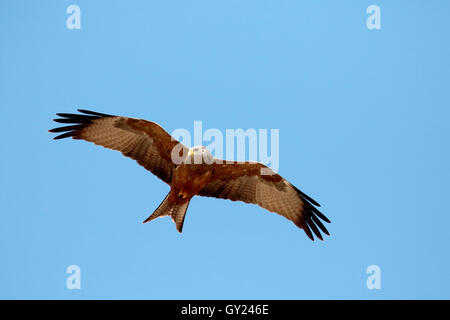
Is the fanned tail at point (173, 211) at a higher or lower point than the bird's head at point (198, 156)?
lower

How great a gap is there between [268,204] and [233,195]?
78 cm

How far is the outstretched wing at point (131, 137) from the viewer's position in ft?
30.5

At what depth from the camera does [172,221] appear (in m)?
9.16

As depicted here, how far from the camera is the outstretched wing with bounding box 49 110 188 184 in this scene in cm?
930

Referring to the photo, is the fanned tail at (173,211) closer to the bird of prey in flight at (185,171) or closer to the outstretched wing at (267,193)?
the bird of prey in flight at (185,171)

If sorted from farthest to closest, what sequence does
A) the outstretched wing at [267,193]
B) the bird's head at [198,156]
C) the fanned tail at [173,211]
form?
the outstretched wing at [267,193] < the fanned tail at [173,211] < the bird's head at [198,156]

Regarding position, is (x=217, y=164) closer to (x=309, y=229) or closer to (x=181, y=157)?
(x=181, y=157)

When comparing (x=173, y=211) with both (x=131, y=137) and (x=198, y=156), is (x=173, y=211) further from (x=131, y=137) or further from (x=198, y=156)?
(x=131, y=137)

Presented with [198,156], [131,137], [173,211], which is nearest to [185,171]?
[198,156]

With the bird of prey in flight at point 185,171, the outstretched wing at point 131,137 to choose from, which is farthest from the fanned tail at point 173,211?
the outstretched wing at point 131,137

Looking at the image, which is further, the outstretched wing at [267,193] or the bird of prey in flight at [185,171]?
the outstretched wing at [267,193]

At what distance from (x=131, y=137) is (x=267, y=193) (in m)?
3.01

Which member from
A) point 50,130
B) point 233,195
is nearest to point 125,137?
point 50,130

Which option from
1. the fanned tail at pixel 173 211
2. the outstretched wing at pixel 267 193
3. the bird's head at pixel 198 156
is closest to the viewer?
the bird's head at pixel 198 156
